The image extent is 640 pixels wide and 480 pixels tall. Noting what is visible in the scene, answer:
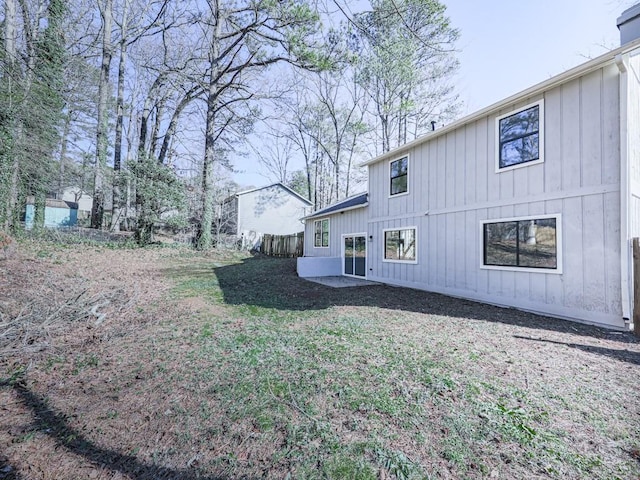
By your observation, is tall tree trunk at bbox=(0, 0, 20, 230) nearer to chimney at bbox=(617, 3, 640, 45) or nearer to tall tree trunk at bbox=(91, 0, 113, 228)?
tall tree trunk at bbox=(91, 0, 113, 228)

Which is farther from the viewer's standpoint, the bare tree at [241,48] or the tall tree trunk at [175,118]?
the tall tree trunk at [175,118]

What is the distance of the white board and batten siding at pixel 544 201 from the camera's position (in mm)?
5258

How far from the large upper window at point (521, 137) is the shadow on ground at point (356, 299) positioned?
3.30 metres

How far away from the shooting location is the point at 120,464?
1965mm

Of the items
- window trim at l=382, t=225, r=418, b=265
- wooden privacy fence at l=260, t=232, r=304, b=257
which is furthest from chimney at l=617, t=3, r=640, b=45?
wooden privacy fence at l=260, t=232, r=304, b=257

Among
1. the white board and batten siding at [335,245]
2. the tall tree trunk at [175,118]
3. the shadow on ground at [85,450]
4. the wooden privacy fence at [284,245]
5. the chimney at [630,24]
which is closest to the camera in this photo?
the shadow on ground at [85,450]

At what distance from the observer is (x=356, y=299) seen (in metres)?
7.34

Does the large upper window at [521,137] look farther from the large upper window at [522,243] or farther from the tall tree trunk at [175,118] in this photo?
the tall tree trunk at [175,118]

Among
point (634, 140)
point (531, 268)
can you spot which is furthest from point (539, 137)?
point (531, 268)

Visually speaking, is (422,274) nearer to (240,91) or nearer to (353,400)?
(353,400)

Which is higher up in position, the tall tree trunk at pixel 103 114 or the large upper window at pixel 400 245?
the tall tree trunk at pixel 103 114

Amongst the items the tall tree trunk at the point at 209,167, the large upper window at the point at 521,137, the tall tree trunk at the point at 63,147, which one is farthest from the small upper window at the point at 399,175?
the tall tree trunk at the point at 63,147

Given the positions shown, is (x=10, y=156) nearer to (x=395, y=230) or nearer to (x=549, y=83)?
(x=395, y=230)

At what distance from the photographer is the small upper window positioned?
9.73m
